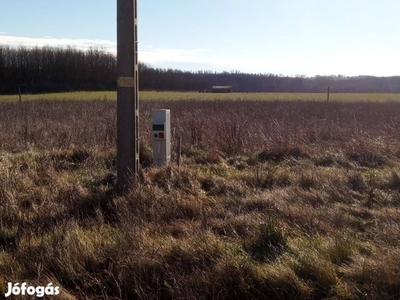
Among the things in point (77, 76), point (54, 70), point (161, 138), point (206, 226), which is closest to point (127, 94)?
point (161, 138)

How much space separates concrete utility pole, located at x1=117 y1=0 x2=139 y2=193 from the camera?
19.9 ft

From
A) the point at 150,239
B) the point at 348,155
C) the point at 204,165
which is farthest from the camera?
the point at 348,155

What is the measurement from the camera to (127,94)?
→ 243 inches

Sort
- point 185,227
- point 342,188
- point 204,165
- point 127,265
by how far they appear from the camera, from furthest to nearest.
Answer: point 204,165 → point 342,188 → point 185,227 → point 127,265

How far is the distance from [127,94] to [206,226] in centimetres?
237

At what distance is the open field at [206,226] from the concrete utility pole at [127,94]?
1.43 ft

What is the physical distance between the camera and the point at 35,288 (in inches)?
142

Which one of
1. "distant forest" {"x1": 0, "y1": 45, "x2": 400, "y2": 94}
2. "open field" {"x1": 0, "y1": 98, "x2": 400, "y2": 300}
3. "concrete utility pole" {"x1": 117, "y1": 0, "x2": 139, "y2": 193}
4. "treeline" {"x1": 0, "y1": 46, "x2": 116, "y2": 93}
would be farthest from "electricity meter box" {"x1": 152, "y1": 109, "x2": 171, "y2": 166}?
"treeline" {"x1": 0, "y1": 46, "x2": 116, "y2": 93}

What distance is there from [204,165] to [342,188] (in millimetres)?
2787

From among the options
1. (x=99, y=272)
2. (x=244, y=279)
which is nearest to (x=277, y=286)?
(x=244, y=279)

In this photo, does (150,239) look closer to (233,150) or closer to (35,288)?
(35,288)

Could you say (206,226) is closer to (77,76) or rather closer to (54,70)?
(77,76)

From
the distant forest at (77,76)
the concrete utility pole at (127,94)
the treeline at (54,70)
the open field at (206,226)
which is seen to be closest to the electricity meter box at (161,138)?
the open field at (206,226)

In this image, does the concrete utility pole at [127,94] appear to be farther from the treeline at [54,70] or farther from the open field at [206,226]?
the treeline at [54,70]
